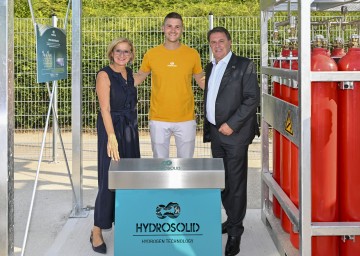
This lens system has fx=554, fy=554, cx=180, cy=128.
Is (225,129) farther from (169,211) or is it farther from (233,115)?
(169,211)

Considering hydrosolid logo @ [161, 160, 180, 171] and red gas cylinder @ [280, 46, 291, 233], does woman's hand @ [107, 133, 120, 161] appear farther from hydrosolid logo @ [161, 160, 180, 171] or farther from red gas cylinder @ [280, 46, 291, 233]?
red gas cylinder @ [280, 46, 291, 233]

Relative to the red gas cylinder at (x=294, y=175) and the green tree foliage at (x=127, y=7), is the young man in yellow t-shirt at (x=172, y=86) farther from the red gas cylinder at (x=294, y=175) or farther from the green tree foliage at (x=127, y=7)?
the green tree foliage at (x=127, y=7)

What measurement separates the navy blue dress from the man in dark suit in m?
0.55

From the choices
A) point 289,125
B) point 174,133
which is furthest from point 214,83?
point 289,125

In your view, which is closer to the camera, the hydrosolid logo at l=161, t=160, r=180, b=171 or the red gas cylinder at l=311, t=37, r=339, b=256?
the hydrosolid logo at l=161, t=160, r=180, b=171

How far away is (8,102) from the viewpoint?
2.72m

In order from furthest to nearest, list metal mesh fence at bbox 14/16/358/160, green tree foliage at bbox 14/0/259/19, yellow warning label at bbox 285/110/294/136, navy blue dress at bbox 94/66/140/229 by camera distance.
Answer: green tree foliage at bbox 14/0/259/19 → metal mesh fence at bbox 14/16/358/160 → navy blue dress at bbox 94/66/140/229 → yellow warning label at bbox 285/110/294/136

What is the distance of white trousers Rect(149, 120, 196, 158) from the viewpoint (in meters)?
4.13

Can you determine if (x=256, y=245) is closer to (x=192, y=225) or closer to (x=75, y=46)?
(x=192, y=225)

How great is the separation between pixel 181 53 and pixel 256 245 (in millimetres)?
1500

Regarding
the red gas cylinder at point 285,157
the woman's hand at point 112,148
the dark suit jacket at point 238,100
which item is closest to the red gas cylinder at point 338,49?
the red gas cylinder at point 285,157

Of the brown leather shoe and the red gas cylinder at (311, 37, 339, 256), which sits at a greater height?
the red gas cylinder at (311, 37, 339, 256)

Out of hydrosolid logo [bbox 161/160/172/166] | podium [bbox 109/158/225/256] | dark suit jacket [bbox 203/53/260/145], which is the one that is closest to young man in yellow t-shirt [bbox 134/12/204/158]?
dark suit jacket [bbox 203/53/260/145]

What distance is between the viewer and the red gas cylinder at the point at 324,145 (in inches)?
109
